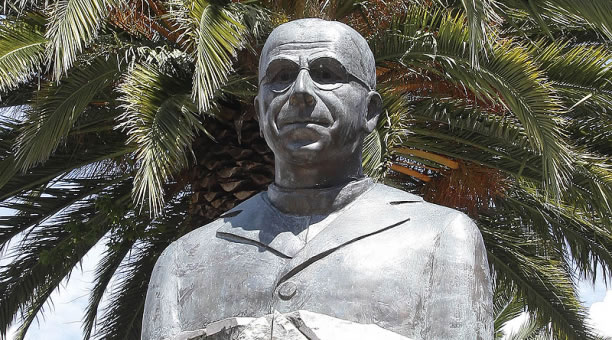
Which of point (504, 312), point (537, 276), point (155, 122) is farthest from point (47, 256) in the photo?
point (504, 312)

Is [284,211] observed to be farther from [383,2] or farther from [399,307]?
[383,2]

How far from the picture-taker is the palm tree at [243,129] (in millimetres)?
10078

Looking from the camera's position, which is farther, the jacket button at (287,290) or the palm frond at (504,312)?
the palm frond at (504,312)

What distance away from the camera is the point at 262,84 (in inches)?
171

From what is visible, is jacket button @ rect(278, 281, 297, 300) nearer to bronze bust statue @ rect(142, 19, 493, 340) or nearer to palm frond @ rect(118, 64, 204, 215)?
bronze bust statue @ rect(142, 19, 493, 340)

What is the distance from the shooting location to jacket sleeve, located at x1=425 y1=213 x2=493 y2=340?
390 centimetres

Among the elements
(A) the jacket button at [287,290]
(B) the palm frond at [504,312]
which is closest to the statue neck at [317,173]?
(A) the jacket button at [287,290]

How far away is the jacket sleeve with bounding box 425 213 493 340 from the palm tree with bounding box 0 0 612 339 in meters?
5.11

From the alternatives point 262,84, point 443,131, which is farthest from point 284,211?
point 443,131

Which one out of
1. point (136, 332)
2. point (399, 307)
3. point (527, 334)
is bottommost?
point (527, 334)

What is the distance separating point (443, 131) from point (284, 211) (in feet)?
26.8

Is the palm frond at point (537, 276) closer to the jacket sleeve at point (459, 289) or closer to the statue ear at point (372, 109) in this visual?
the statue ear at point (372, 109)

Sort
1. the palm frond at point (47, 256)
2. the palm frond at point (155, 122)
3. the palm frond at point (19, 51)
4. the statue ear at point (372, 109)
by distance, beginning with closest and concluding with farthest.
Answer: the statue ear at point (372, 109) < the palm frond at point (155, 122) < the palm frond at point (19, 51) < the palm frond at point (47, 256)

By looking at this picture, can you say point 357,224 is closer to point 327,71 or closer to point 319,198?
point 319,198
